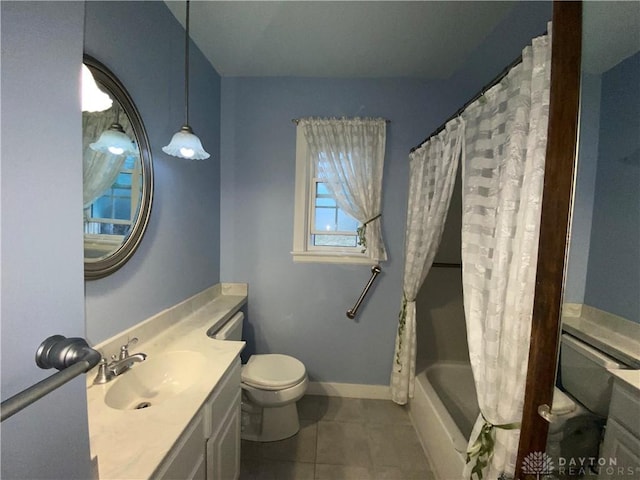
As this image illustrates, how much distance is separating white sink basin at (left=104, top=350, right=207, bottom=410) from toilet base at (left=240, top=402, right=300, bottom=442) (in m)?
0.69

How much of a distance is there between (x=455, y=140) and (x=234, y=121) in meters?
1.73

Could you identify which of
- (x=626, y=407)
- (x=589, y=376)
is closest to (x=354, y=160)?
(x=589, y=376)

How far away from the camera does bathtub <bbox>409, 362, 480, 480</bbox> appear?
1449 millimetres

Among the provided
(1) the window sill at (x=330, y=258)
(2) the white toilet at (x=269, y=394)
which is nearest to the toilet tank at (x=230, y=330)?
(2) the white toilet at (x=269, y=394)

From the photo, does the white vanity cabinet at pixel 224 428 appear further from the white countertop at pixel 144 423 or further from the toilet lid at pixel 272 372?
the toilet lid at pixel 272 372

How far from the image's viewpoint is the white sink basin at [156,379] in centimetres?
113

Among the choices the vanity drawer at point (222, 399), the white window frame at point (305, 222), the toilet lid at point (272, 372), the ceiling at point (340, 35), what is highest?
the ceiling at point (340, 35)

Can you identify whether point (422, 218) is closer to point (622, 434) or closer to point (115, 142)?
point (622, 434)

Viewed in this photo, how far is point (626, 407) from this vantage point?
82cm

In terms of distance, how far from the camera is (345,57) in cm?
192

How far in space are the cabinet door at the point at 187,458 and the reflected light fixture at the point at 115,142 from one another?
3.71 ft

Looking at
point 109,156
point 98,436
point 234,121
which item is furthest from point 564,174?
point 234,121

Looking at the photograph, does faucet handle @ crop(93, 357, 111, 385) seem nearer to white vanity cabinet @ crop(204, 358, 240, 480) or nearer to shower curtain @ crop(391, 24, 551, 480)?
white vanity cabinet @ crop(204, 358, 240, 480)

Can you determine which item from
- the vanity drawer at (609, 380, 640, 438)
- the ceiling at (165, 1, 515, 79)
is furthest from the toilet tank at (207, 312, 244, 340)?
the ceiling at (165, 1, 515, 79)
